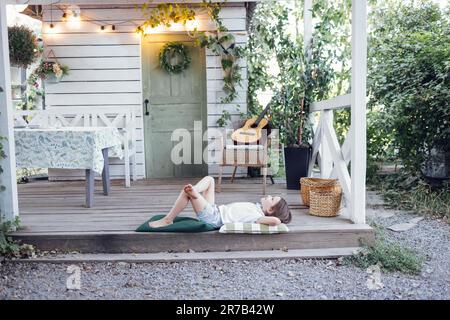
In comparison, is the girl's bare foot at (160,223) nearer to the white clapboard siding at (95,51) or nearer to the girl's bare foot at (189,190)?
the girl's bare foot at (189,190)

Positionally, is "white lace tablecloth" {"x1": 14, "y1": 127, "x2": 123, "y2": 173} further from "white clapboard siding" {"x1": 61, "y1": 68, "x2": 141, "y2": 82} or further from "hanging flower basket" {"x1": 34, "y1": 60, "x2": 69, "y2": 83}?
"white clapboard siding" {"x1": 61, "y1": 68, "x2": 141, "y2": 82}

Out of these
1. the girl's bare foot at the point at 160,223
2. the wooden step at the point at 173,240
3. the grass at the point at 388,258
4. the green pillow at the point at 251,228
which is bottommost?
the grass at the point at 388,258

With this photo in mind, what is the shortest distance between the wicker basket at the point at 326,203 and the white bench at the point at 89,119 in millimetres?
2690

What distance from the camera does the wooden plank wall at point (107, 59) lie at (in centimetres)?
592

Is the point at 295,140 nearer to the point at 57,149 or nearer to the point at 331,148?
the point at 331,148

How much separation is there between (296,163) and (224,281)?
247 centimetres

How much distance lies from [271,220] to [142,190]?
2302 millimetres

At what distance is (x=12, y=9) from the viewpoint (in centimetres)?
629

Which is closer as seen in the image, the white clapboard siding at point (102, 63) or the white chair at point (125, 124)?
the white chair at point (125, 124)

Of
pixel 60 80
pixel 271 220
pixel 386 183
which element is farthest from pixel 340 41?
pixel 60 80

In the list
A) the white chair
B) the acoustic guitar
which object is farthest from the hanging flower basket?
the acoustic guitar

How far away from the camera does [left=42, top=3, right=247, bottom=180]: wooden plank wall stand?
5.92 meters

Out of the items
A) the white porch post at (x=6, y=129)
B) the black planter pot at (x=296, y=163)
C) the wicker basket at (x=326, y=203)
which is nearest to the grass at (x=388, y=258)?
the wicker basket at (x=326, y=203)
